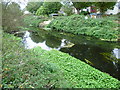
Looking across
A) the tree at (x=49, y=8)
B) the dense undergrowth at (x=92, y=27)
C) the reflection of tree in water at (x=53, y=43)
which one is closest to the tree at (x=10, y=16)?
the reflection of tree in water at (x=53, y=43)

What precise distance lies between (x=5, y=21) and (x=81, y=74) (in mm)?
7003

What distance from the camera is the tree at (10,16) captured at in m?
8.59

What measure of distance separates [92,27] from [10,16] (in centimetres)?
782

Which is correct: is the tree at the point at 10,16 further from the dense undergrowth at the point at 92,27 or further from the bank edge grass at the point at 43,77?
the dense undergrowth at the point at 92,27

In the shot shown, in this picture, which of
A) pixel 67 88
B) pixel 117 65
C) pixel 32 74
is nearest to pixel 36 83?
pixel 32 74

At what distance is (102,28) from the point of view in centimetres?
1167

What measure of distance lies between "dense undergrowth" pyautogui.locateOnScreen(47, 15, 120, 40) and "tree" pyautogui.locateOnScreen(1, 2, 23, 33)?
6.25 metres

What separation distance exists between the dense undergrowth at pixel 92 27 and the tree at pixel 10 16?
6251 millimetres

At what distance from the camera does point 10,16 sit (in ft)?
29.0

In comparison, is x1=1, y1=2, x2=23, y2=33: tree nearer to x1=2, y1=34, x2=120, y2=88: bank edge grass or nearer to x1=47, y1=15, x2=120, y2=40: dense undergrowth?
x1=2, y1=34, x2=120, y2=88: bank edge grass

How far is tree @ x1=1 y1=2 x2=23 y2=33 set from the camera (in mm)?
8585

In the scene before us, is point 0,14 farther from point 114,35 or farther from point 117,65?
point 114,35

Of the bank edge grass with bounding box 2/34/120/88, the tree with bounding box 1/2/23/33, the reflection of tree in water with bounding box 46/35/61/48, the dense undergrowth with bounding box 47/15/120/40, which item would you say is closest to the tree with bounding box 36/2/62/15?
the dense undergrowth with bounding box 47/15/120/40

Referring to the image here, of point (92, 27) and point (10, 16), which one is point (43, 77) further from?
point (92, 27)
